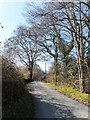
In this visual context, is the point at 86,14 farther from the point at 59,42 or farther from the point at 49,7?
the point at 59,42

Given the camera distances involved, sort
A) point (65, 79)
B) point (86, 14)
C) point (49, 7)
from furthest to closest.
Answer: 1. point (65, 79)
2. point (86, 14)
3. point (49, 7)

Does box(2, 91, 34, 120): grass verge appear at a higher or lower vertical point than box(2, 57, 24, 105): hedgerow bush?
lower

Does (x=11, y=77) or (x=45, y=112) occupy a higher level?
(x=11, y=77)

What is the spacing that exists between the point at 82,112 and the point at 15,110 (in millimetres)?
4755

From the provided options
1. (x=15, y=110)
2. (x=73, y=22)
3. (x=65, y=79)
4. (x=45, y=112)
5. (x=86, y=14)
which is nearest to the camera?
(x=15, y=110)

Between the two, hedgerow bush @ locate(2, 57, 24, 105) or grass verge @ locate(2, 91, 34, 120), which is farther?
hedgerow bush @ locate(2, 57, 24, 105)

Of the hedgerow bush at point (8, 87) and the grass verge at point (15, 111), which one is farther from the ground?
the hedgerow bush at point (8, 87)

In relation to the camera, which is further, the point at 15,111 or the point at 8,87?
the point at 8,87

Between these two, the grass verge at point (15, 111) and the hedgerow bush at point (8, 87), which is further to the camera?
Answer: the hedgerow bush at point (8, 87)

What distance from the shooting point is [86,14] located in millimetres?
24562

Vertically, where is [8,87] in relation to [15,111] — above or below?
above

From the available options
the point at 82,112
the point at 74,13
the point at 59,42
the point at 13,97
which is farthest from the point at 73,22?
the point at 13,97

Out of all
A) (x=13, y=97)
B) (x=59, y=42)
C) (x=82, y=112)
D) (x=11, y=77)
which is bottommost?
(x=82, y=112)

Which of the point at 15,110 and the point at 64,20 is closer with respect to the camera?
the point at 15,110
